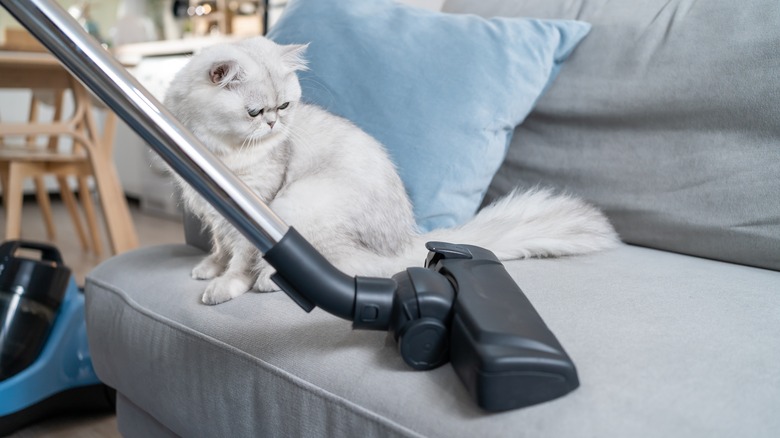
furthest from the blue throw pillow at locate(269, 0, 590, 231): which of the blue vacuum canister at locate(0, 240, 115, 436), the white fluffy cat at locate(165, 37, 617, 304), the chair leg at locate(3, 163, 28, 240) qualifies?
the chair leg at locate(3, 163, 28, 240)

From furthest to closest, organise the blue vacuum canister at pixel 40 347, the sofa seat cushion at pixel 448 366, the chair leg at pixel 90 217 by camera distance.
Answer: the chair leg at pixel 90 217, the blue vacuum canister at pixel 40 347, the sofa seat cushion at pixel 448 366

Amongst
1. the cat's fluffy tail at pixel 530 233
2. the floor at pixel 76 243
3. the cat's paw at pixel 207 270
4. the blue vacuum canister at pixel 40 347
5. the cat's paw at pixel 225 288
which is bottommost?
the floor at pixel 76 243

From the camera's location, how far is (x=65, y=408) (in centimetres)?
143

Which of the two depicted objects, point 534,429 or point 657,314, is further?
point 657,314

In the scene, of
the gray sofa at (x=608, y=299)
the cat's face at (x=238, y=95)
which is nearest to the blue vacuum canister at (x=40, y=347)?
the gray sofa at (x=608, y=299)

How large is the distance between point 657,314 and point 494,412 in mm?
305

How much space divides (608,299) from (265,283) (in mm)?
494

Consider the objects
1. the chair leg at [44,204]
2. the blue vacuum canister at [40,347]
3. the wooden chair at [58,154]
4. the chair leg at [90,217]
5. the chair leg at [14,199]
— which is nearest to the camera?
the blue vacuum canister at [40,347]

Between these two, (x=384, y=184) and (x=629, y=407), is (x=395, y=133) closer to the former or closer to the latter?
(x=384, y=184)

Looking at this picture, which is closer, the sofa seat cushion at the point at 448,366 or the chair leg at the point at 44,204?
the sofa seat cushion at the point at 448,366

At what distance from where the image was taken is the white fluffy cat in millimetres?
1001

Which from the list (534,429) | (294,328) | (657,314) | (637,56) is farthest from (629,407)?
(637,56)

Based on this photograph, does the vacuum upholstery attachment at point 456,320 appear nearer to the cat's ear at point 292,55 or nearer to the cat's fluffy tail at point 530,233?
the cat's fluffy tail at point 530,233

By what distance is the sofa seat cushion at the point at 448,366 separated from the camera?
0.58 meters
